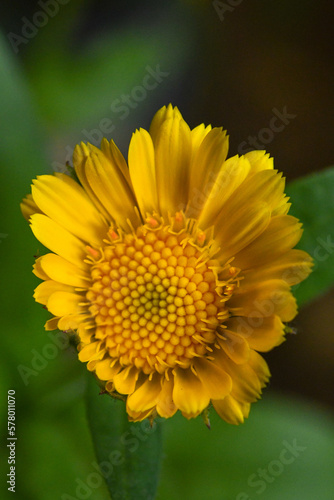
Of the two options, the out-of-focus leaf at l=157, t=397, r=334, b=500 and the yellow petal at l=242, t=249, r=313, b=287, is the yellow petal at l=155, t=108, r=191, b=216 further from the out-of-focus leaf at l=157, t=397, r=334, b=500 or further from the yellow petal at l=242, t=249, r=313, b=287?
the out-of-focus leaf at l=157, t=397, r=334, b=500

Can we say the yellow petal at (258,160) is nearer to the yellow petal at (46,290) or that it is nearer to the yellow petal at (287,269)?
the yellow petal at (287,269)

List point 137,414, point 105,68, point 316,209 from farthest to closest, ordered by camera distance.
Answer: point 105,68 → point 316,209 → point 137,414

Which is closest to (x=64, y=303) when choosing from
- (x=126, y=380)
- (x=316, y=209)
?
(x=126, y=380)

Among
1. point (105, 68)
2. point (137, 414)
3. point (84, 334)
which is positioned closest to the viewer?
point (137, 414)

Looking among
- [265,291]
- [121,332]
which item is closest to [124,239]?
[121,332]

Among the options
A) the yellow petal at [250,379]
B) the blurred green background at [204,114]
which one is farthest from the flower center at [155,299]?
the blurred green background at [204,114]

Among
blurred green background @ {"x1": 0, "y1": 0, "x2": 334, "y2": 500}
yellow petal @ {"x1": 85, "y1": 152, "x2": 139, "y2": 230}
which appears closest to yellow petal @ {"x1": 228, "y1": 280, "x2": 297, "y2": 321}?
yellow petal @ {"x1": 85, "y1": 152, "x2": 139, "y2": 230}

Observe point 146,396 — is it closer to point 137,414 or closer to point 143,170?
point 137,414

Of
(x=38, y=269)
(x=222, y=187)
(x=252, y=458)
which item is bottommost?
(x=252, y=458)
